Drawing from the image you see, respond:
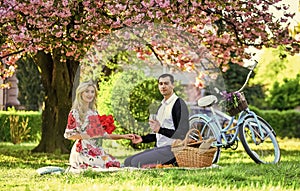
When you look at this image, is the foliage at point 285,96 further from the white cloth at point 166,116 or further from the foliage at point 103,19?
the white cloth at point 166,116

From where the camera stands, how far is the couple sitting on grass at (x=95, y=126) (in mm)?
7371

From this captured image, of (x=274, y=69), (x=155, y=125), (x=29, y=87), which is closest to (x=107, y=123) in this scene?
(x=155, y=125)

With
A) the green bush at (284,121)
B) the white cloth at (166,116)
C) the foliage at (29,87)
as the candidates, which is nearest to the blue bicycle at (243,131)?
the white cloth at (166,116)

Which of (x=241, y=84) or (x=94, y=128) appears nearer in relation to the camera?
(x=94, y=128)

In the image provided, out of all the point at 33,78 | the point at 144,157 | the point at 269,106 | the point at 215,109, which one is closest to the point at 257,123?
the point at 215,109

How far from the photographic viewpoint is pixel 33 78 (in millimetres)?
23094

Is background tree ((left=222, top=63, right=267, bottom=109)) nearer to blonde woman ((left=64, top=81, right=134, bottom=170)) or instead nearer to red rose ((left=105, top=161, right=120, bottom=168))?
red rose ((left=105, top=161, right=120, bottom=168))

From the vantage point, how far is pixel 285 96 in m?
28.3

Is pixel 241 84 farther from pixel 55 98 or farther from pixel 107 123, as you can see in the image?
pixel 107 123

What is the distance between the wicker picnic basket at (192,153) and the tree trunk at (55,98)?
378 centimetres

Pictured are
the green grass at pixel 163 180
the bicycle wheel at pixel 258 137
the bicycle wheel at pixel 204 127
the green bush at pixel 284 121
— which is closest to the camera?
the green grass at pixel 163 180

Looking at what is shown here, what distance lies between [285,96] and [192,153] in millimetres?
21394

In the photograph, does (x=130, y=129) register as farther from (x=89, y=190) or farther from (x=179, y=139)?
(x=89, y=190)

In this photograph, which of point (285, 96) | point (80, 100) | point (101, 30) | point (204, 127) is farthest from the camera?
point (285, 96)
